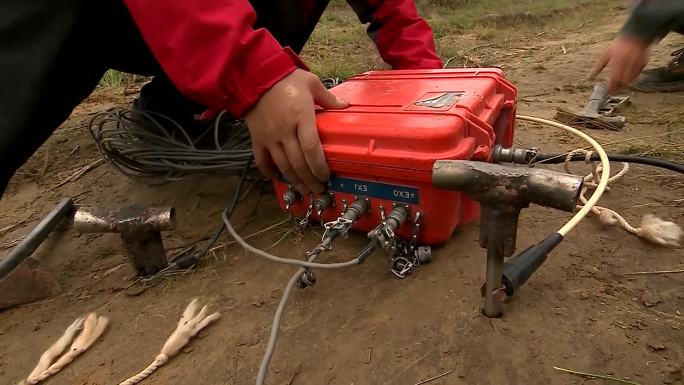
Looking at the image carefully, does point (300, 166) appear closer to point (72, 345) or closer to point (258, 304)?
point (258, 304)

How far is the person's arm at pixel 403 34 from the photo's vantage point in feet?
5.17

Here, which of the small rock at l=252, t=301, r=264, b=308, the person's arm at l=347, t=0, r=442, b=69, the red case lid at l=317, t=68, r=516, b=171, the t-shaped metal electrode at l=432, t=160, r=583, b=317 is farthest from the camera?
the person's arm at l=347, t=0, r=442, b=69

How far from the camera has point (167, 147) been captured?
1.56 meters

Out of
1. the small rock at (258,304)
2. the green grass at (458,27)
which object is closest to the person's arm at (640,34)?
the small rock at (258,304)

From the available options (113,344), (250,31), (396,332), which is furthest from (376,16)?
(113,344)

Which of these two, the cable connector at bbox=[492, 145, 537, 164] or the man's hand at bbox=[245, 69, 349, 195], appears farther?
the cable connector at bbox=[492, 145, 537, 164]

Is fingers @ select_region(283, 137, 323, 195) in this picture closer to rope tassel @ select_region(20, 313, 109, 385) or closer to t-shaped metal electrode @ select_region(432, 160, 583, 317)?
t-shaped metal electrode @ select_region(432, 160, 583, 317)

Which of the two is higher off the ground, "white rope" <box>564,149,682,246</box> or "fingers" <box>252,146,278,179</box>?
"fingers" <box>252,146,278,179</box>

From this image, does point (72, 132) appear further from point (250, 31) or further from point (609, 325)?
point (609, 325)

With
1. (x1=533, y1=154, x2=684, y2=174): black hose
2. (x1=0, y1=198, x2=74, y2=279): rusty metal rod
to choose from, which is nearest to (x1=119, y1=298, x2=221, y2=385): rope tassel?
(x1=0, y1=198, x2=74, y2=279): rusty metal rod

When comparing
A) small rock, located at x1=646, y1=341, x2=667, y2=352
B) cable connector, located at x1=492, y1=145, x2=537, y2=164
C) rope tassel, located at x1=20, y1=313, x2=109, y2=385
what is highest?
cable connector, located at x1=492, y1=145, x2=537, y2=164

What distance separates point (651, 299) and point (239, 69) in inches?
34.9

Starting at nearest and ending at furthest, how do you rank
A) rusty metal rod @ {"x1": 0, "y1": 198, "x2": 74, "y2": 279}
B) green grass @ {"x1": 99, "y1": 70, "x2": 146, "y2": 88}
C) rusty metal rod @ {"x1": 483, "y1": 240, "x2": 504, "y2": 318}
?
rusty metal rod @ {"x1": 483, "y1": 240, "x2": 504, "y2": 318}, rusty metal rod @ {"x1": 0, "y1": 198, "x2": 74, "y2": 279}, green grass @ {"x1": 99, "y1": 70, "x2": 146, "y2": 88}

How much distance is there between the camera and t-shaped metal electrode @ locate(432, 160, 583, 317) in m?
0.66
